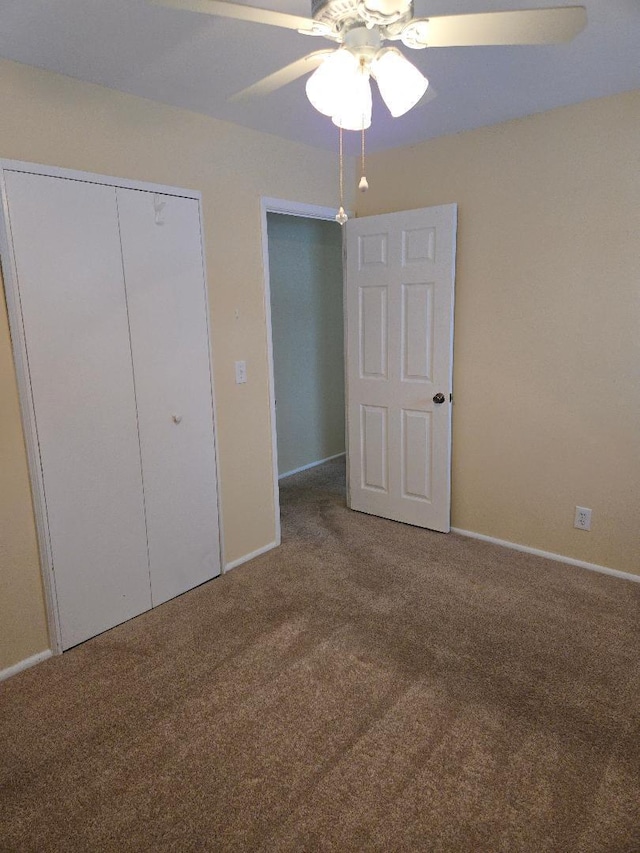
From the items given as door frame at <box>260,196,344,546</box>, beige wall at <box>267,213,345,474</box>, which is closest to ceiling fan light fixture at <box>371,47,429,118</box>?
door frame at <box>260,196,344,546</box>

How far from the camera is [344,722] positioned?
191 cm

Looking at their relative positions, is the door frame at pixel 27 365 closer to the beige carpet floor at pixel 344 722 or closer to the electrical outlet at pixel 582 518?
the beige carpet floor at pixel 344 722

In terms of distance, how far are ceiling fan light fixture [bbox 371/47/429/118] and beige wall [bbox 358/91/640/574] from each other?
1.69m


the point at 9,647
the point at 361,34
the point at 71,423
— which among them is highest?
the point at 361,34

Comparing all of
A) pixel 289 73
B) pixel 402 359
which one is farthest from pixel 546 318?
pixel 289 73

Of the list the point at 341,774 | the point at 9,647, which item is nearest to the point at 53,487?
the point at 9,647

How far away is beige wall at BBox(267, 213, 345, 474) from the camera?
15.2ft

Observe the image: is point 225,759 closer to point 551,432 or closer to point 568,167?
point 551,432

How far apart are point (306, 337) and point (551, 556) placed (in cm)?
281

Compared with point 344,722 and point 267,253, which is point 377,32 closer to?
point 267,253

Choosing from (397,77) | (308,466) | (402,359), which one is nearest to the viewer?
(397,77)

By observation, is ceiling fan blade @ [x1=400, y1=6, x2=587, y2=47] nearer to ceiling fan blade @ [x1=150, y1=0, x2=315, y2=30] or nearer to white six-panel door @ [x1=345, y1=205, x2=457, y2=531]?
ceiling fan blade @ [x1=150, y1=0, x2=315, y2=30]

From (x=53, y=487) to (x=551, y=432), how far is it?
8.27 feet

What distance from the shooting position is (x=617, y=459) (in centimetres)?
278
